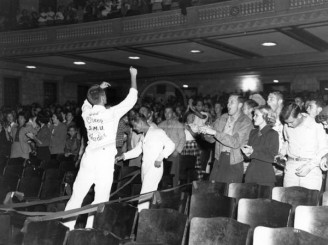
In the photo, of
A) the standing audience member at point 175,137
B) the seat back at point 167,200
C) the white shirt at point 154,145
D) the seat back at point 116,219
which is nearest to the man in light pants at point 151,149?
the white shirt at point 154,145

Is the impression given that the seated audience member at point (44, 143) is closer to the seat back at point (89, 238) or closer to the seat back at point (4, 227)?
the seat back at point (4, 227)

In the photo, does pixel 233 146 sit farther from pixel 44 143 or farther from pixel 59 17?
pixel 59 17

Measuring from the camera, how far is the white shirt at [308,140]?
451cm

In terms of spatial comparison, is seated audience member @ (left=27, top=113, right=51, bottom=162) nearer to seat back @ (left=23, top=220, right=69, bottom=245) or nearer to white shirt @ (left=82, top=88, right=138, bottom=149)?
white shirt @ (left=82, top=88, right=138, bottom=149)

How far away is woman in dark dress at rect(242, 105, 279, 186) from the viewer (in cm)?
451

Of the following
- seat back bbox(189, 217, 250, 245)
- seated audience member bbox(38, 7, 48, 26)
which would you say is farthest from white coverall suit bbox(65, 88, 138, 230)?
seated audience member bbox(38, 7, 48, 26)

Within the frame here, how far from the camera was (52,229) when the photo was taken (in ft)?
9.14

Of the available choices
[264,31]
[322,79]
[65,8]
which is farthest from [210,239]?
[322,79]

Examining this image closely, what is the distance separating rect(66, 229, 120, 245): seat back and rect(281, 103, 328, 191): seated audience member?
8.60ft

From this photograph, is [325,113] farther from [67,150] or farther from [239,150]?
[67,150]

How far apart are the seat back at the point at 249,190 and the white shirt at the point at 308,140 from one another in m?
0.74

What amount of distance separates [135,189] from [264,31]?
17.2 ft

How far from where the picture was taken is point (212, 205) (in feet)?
12.5

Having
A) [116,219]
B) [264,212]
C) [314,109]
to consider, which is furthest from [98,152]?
[314,109]
